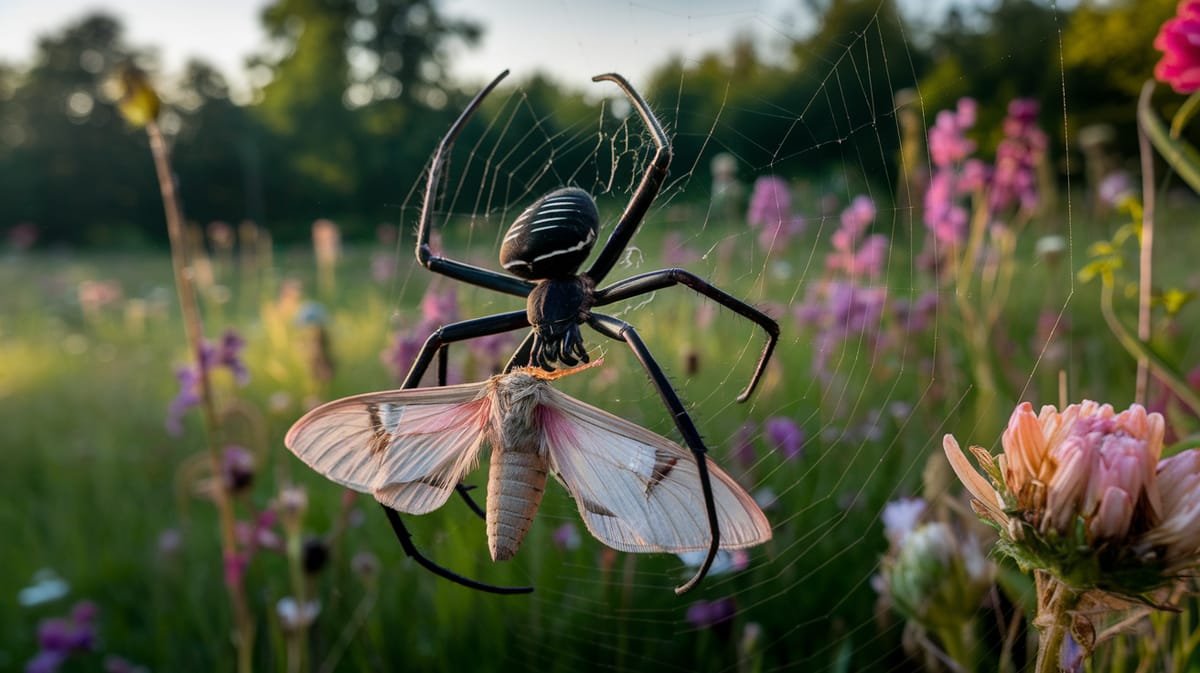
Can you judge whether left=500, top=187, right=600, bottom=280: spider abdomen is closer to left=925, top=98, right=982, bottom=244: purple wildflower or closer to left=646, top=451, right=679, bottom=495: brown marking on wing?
left=646, top=451, right=679, bottom=495: brown marking on wing

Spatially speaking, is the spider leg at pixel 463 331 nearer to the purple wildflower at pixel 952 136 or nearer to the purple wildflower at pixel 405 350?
the purple wildflower at pixel 405 350

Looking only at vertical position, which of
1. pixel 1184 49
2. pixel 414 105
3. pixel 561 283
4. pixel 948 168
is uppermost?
pixel 414 105

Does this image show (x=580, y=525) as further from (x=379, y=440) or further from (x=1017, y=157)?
(x=1017, y=157)

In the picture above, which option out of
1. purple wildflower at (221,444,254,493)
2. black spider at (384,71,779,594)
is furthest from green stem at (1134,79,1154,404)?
purple wildflower at (221,444,254,493)

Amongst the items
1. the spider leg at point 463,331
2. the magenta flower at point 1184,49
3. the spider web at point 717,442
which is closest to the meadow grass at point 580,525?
the spider web at point 717,442

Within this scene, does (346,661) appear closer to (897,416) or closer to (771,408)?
(771,408)

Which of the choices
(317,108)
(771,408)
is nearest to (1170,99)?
(771,408)

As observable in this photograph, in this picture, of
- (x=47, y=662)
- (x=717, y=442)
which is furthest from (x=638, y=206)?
(x=47, y=662)
